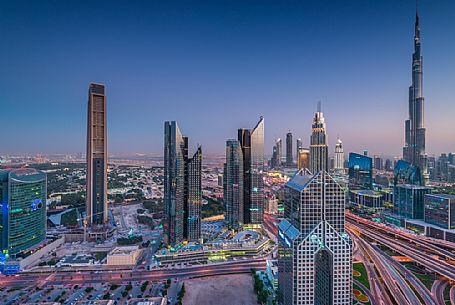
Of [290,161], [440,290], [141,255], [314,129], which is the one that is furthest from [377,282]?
[290,161]

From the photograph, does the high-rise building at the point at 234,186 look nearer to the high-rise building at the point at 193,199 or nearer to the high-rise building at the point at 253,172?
the high-rise building at the point at 253,172

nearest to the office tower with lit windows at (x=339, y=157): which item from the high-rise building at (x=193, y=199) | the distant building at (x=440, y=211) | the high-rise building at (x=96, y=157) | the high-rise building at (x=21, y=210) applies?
the distant building at (x=440, y=211)

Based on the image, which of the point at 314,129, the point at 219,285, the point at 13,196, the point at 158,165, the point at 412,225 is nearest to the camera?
the point at 219,285

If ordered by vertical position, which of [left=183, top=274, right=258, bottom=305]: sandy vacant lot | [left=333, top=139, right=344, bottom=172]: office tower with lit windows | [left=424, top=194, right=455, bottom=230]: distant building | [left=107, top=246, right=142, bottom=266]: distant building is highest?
[left=333, top=139, right=344, bottom=172]: office tower with lit windows

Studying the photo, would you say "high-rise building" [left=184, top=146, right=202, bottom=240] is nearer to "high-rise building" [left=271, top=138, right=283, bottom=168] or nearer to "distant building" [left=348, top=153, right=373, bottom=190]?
"distant building" [left=348, top=153, right=373, bottom=190]

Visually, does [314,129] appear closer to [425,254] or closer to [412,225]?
[412,225]

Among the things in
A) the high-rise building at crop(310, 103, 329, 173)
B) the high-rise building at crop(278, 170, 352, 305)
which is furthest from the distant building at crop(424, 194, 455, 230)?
the high-rise building at crop(278, 170, 352, 305)
